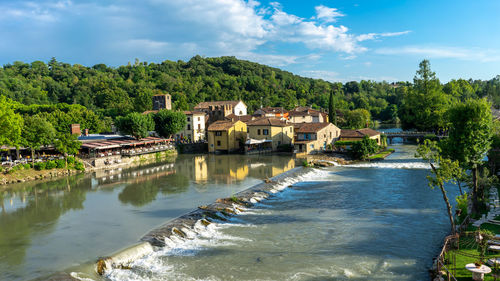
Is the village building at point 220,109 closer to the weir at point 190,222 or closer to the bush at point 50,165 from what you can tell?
the bush at point 50,165

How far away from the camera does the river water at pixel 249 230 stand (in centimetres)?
1460

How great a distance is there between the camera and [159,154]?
51.6 meters

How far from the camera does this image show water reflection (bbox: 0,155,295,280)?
1678cm

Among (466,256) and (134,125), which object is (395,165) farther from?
(134,125)

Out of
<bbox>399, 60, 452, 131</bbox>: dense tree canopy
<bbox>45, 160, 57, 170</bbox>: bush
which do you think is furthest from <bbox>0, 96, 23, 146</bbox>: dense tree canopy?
<bbox>399, 60, 452, 131</bbox>: dense tree canopy

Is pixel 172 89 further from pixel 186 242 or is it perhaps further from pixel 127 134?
pixel 186 242

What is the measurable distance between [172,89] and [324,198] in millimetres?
94007

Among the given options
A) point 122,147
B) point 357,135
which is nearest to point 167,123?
point 122,147

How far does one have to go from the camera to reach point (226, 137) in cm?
5488

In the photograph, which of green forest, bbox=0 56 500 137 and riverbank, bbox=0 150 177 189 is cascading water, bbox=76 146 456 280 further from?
green forest, bbox=0 56 500 137

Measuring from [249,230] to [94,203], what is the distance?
13.8m

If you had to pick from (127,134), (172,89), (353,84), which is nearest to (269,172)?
(127,134)

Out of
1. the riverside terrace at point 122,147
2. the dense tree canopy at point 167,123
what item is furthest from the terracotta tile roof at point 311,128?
the riverside terrace at point 122,147

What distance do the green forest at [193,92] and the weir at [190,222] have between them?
38969 millimetres
